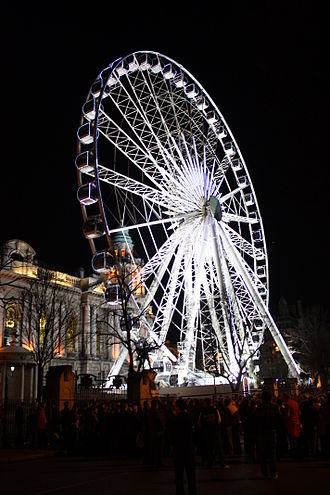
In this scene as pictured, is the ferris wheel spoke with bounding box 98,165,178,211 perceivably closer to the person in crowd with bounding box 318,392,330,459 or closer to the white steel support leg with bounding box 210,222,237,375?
the white steel support leg with bounding box 210,222,237,375

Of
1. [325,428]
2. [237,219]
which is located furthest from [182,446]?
[237,219]

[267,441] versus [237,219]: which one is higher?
[237,219]

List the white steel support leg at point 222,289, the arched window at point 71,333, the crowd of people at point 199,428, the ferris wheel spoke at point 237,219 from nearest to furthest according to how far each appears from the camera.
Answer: the crowd of people at point 199,428, the white steel support leg at point 222,289, the ferris wheel spoke at point 237,219, the arched window at point 71,333

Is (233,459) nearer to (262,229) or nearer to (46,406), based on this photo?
(46,406)

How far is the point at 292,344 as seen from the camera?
8406 cm

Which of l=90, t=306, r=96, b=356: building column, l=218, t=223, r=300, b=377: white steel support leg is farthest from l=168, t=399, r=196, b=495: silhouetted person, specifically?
l=90, t=306, r=96, b=356: building column

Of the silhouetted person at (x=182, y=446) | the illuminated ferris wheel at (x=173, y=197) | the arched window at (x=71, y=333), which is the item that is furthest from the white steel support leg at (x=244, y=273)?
the silhouetted person at (x=182, y=446)

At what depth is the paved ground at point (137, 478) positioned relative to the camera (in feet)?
34.9

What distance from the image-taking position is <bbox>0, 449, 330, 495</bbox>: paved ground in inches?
419

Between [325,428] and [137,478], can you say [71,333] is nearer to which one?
[325,428]

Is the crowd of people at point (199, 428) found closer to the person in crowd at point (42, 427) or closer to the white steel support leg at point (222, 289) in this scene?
the person in crowd at point (42, 427)

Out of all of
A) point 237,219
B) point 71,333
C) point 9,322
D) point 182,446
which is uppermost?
point 237,219

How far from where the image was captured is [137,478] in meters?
12.6

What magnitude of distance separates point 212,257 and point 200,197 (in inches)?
175
